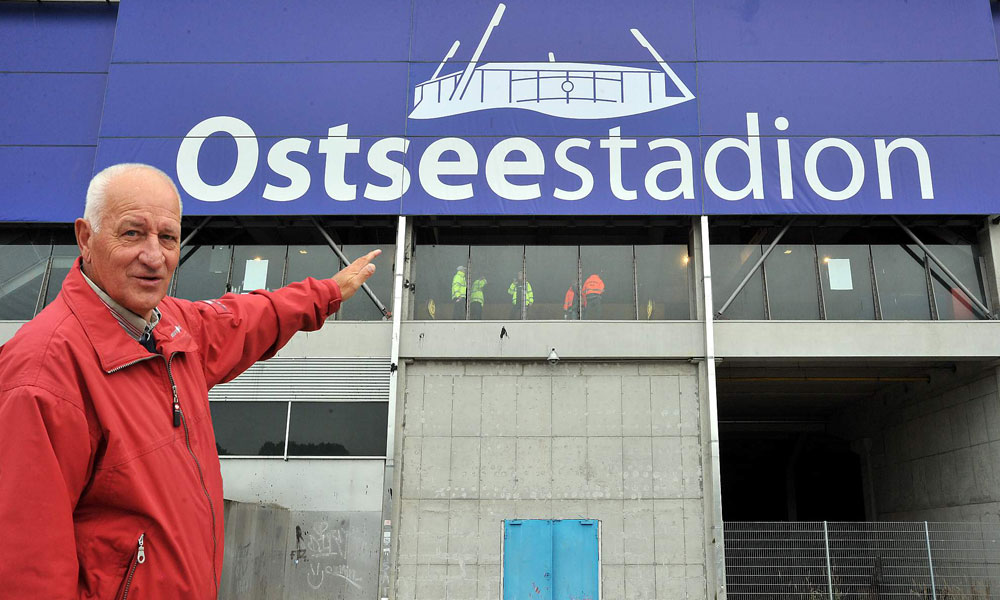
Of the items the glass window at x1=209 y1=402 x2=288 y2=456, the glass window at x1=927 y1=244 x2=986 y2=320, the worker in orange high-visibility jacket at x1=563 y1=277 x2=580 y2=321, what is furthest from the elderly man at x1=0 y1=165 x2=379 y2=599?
the glass window at x1=927 y1=244 x2=986 y2=320

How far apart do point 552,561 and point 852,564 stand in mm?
5926

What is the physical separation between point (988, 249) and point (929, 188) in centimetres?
194

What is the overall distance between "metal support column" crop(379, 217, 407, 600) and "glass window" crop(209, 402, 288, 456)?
2204 millimetres

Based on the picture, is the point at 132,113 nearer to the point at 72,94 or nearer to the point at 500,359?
the point at 72,94

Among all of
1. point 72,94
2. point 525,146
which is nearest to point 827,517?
point 525,146

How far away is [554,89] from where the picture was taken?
16297 mm

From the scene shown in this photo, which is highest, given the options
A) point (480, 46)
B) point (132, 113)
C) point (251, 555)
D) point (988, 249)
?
point (480, 46)

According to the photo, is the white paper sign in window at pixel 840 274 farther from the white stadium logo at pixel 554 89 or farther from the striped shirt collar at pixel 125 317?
the striped shirt collar at pixel 125 317

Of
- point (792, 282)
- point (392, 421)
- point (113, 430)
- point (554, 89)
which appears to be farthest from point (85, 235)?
point (792, 282)

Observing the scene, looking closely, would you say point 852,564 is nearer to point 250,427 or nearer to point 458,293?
point 458,293

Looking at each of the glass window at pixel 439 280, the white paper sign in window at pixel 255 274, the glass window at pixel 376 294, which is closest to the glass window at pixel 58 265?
the white paper sign in window at pixel 255 274

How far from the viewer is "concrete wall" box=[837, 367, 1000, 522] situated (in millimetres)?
15875

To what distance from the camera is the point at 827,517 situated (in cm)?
3020

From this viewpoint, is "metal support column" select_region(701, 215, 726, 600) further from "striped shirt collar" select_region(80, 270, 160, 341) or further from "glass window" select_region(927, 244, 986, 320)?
"striped shirt collar" select_region(80, 270, 160, 341)
